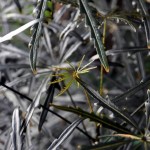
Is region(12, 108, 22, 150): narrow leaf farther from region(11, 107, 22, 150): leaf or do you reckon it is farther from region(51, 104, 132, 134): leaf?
region(51, 104, 132, 134): leaf

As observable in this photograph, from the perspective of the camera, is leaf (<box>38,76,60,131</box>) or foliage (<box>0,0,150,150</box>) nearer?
foliage (<box>0,0,150,150</box>)

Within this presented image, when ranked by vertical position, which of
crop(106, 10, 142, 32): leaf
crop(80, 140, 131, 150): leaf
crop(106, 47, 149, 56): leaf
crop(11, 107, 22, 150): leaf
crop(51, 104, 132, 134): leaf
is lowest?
crop(80, 140, 131, 150): leaf

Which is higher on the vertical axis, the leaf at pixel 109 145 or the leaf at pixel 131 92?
the leaf at pixel 131 92

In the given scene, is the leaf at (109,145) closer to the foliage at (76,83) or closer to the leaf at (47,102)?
the foliage at (76,83)

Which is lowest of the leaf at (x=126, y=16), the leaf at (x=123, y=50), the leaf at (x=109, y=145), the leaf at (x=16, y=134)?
the leaf at (x=109, y=145)

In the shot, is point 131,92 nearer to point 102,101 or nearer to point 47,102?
point 102,101

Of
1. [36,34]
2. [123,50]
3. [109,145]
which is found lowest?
[109,145]

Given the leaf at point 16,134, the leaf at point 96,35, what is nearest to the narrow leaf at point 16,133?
the leaf at point 16,134

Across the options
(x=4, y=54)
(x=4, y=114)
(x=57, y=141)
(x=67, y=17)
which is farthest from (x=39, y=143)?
(x=67, y=17)

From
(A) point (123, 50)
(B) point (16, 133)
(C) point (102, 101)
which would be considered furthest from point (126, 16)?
(B) point (16, 133)

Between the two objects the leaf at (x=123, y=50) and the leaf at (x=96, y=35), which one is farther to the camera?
the leaf at (x=123, y=50)

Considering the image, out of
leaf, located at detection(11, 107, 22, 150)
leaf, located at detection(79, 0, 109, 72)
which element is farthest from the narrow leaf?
leaf, located at detection(79, 0, 109, 72)
